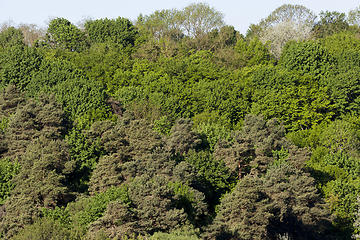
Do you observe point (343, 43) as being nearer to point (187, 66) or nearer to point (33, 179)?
point (187, 66)

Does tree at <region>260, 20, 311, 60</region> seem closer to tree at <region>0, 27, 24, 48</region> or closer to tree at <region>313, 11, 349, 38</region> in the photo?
tree at <region>313, 11, 349, 38</region>

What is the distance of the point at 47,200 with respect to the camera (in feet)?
175

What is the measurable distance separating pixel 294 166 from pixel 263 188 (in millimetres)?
14860

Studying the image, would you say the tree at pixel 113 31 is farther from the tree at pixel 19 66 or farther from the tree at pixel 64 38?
the tree at pixel 19 66

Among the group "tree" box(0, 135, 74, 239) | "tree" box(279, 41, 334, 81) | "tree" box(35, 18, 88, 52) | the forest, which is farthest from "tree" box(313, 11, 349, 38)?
"tree" box(0, 135, 74, 239)

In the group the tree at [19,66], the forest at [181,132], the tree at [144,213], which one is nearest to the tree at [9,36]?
the forest at [181,132]

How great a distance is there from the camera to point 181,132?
7219 centimetres

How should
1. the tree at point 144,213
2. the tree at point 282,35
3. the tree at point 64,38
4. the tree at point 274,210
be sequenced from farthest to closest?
the tree at point 64,38 < the tree at point 282,35 < the tree at point 274,210 < the tree at point 144,213

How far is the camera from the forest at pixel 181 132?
49219 millimetres

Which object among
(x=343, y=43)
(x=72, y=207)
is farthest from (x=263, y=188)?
(x=343, y=43)

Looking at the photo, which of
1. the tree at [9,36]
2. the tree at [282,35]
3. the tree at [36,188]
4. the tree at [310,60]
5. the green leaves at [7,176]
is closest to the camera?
the tree at [36,188]

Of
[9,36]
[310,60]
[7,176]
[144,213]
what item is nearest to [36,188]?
[7,176]

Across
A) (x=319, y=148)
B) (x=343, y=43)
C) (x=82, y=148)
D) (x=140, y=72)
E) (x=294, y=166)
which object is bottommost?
(x=82, y=148)

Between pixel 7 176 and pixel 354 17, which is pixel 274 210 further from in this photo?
pixel 354 17
